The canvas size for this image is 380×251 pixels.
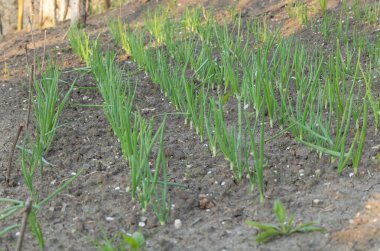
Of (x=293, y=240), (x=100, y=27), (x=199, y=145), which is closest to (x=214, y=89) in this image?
(x=199, y=145)

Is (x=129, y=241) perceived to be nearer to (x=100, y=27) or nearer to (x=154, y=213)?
(x=154, y=213)

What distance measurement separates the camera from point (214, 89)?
11.7 feet

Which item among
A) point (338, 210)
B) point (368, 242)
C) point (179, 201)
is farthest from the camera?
point (179, 201)

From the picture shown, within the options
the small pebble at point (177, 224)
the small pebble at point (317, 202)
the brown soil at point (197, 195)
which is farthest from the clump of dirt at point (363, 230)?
the small pebble at point (177, 224)

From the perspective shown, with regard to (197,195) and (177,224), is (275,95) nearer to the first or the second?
(197,195)

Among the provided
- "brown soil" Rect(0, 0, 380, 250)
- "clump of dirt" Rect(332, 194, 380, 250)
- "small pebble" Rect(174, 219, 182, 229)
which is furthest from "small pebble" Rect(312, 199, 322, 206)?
"small pebble" Rect(174, 219, 182, 229)

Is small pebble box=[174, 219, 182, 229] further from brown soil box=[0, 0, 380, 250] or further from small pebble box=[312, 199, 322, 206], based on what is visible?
small pebble box=[312, 199, 322, 206]

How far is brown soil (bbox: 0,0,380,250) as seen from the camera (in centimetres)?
206

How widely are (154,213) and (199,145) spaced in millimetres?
653

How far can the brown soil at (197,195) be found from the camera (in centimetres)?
206

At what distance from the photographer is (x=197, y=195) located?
93.8 inches

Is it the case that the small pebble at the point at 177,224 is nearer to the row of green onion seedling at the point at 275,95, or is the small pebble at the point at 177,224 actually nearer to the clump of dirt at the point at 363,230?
the row of green onion seedling at the point at 275,95

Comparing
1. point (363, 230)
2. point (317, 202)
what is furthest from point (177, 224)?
point (363, 230)

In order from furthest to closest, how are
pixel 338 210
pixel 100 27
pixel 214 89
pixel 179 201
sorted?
1. pixel 100 27
2. pixel 214 89
3. pixel 179 201
4. pixel 338 210
